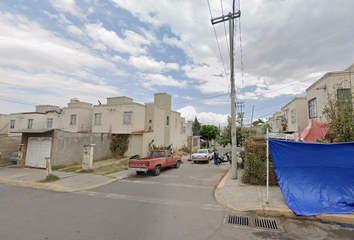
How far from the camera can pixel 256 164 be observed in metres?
8.41

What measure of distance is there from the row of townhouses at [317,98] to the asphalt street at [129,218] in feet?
15.6

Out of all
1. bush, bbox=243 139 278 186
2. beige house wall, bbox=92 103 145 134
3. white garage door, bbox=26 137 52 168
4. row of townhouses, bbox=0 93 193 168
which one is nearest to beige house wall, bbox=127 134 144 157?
row of townhouses, bbox=0 93 193 168

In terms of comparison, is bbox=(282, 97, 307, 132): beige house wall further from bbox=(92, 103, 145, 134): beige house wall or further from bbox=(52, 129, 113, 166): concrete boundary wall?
bbox=(52, 129, 113, 166): concrete boundary wall

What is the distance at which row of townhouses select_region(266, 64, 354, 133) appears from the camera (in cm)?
1105

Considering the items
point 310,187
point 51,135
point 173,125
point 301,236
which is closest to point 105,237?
point 301,236

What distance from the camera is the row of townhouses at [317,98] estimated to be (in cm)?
1105

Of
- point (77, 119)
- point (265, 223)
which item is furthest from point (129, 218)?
point (77, 119)

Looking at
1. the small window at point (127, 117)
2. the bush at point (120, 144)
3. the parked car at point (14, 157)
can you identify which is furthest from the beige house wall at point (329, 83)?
the parked car at point (14, 157)

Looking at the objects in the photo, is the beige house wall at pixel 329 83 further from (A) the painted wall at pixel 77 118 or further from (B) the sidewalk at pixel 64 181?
(A) the painted wall at pixel 77 118

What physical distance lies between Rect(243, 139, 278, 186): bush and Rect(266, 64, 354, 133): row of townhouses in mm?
1890

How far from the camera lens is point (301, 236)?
4.30 meters

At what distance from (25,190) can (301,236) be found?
36.4 ft

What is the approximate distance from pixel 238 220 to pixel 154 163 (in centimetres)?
749

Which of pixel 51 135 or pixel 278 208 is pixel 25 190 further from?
pixel 278 208
